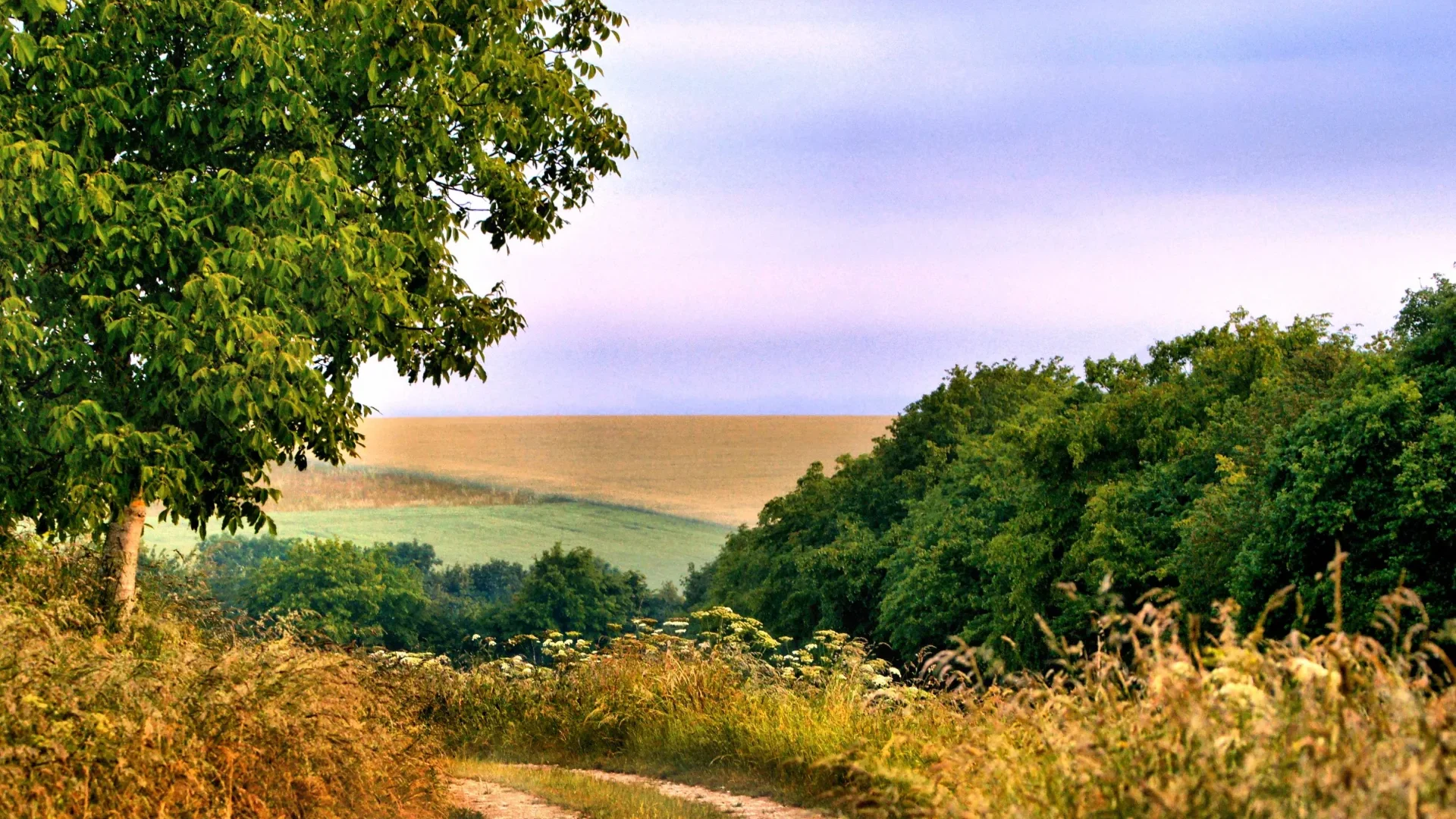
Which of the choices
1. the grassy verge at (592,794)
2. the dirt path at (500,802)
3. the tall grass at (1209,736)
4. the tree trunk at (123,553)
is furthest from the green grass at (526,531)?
the tall grass at (1209,736)

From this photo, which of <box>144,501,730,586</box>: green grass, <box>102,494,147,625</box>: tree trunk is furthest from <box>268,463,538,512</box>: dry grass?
<box>102,494,147,625</box>: tree trunk

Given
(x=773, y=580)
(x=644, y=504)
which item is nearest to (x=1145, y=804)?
(x=773, y=580)

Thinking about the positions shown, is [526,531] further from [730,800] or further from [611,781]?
[730,800]

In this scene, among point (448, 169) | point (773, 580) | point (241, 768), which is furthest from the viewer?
point (773, 580)

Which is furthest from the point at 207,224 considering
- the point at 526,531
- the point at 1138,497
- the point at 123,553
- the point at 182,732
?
the point at 526,531

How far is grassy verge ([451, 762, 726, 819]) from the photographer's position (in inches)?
432

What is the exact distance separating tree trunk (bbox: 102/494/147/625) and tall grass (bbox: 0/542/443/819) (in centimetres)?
198

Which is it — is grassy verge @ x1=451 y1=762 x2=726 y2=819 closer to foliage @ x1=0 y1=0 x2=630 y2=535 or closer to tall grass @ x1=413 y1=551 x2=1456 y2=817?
tall grass @ x1=413 y1=551 x2=1456 y2=817

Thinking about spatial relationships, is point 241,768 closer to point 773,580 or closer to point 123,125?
point 123,125

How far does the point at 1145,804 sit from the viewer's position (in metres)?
4.80

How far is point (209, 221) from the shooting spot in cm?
1235

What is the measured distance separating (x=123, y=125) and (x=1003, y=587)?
115ft

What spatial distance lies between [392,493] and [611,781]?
111 m

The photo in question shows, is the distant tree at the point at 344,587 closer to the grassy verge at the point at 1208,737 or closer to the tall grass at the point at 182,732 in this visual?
the tall grass at the point at 182,732
